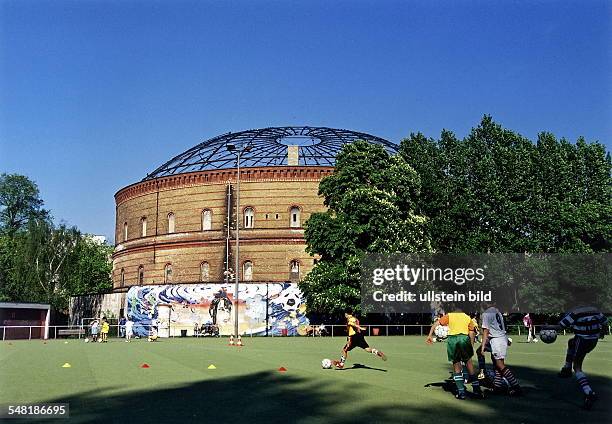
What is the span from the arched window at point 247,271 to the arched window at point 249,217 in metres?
3.31

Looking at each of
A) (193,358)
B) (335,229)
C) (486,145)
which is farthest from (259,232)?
(193,358)

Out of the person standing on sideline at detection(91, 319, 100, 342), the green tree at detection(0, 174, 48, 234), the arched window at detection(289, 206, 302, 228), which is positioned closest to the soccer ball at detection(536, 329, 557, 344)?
the person standing on sideline at detection(91, 319, 100, 342)

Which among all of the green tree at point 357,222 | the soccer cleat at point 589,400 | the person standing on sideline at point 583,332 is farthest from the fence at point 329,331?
the soccer cleat at point 589,400

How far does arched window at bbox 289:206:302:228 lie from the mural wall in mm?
6224

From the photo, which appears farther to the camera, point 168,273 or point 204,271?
point 168,273

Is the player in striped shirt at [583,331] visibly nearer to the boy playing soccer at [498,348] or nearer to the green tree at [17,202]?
the boy playing soccer at [498,348]

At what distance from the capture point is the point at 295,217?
5578cm

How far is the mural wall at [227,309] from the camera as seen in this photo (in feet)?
167

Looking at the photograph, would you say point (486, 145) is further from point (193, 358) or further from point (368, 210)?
point (193, 358)

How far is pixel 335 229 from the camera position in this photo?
41.6m

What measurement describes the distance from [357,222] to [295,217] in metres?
15.8

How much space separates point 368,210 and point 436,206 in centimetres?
579

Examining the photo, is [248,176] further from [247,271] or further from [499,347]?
[499,347]

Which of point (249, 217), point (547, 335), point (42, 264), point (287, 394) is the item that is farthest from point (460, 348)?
point (42, 264)
